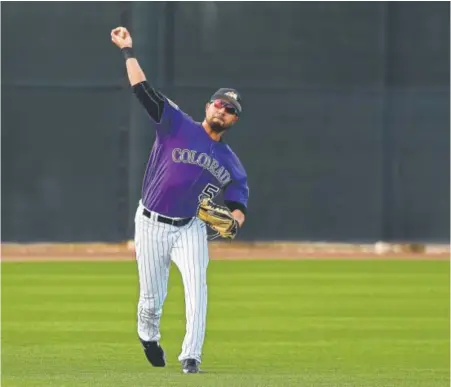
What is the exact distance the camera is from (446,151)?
70.1ft

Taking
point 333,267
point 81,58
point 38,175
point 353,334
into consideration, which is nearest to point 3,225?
point 38,175

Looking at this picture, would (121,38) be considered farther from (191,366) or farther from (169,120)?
(191,366)

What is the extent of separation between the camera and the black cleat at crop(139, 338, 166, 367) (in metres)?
9.99

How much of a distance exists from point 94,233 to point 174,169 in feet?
38.4

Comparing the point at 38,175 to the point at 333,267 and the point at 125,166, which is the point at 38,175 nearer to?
the point at 125,166

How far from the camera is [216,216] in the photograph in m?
9.73

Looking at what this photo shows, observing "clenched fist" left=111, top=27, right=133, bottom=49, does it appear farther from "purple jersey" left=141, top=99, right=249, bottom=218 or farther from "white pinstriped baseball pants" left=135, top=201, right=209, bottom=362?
"white pinstriped baseball pants" left=135, top=201, right=209, bottom=362

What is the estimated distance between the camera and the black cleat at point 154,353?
999 centimetres

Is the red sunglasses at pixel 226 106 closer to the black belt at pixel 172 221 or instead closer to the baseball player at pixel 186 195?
the baseball player at pixel 186 195

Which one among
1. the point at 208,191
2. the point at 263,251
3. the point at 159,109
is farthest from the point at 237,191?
the point at 263,251

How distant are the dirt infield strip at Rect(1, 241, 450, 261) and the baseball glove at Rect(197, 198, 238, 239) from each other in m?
10.4

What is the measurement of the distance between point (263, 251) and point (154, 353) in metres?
11.2

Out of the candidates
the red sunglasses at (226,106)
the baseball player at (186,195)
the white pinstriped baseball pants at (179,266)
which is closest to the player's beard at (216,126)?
the baseball player at (186,195)

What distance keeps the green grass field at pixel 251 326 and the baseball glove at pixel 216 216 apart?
93 cm
